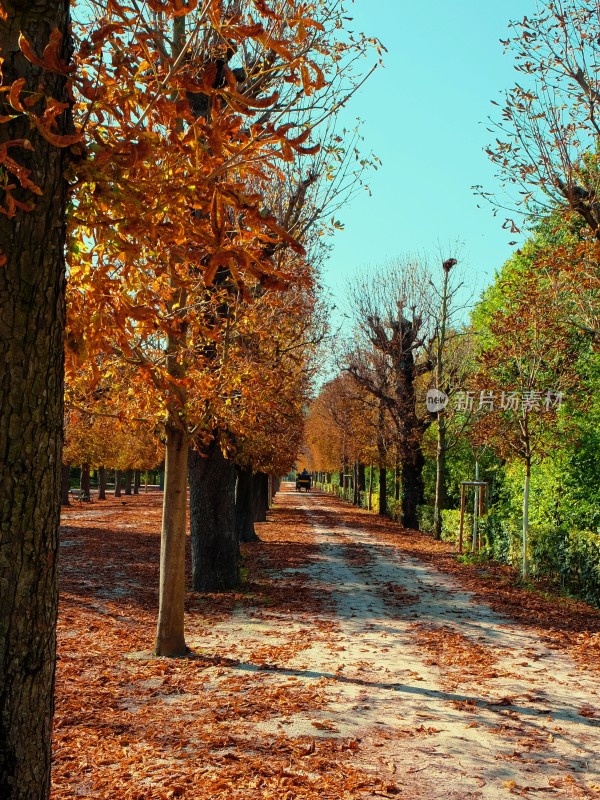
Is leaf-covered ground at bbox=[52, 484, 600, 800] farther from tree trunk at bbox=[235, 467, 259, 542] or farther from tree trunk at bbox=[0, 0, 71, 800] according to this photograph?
tree trunk at bbox=[235, 467, 259, 542]

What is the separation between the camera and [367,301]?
27422 millimetres

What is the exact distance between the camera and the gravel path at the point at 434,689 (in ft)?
16.6

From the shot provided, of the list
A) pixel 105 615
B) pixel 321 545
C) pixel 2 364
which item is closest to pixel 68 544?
pixel 321 545

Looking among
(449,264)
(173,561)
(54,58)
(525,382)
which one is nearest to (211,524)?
(173,561)

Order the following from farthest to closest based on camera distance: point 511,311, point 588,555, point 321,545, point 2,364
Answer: point 321,545, point 511,311, point 588,555, point 2,364

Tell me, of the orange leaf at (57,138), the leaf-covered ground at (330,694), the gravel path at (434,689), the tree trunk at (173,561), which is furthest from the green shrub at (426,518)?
the orange leaf at (57,138)

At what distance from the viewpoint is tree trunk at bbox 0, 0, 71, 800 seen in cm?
288

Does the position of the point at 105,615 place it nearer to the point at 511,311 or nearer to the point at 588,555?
the point at 588,555

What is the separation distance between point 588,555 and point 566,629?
2333 mm

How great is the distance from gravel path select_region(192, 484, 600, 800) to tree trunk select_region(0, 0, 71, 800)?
8.62ft

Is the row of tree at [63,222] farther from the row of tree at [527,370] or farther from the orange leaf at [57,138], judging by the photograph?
the row of tree at [527,370]

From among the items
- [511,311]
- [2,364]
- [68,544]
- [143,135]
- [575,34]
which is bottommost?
[68,544]

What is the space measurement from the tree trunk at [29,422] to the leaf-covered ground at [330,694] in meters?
1.89

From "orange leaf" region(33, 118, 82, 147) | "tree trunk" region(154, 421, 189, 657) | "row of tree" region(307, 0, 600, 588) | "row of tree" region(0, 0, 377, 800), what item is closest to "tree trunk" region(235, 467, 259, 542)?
"row of tree" region(307, 0, 600, 588)
